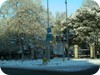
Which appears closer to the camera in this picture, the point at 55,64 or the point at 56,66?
the point at 55,64

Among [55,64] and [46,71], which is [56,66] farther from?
[46,71]

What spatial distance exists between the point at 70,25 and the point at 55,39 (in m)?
0.70

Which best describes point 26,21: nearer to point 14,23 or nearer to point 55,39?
point 14,23

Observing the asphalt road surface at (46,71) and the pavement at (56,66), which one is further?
the asphalt road surface at (46,71)

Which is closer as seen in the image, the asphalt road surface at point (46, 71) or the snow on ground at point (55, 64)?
the snow on ground at point (55, 64)

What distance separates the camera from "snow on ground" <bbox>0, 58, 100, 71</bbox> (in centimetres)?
674

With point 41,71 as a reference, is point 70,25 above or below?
above

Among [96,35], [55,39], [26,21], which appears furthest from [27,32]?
[96,35]

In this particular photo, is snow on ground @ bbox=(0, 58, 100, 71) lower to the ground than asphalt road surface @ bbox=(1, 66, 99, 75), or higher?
higher

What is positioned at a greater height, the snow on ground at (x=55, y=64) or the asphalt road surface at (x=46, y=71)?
the snow on ground at (x=55, y=64)

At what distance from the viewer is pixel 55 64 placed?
6.90m

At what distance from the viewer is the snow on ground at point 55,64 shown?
674cm

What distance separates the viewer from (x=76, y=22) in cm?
748

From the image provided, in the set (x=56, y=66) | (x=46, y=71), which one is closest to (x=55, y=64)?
(x=56, y=66)
